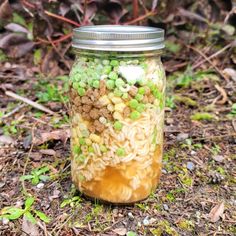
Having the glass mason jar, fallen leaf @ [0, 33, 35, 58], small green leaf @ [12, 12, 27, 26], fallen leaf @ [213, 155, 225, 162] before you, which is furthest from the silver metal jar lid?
small green leaf @ [12, 12, 27, 26]

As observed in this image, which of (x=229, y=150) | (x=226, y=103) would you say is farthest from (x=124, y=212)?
(x=226, y=103)

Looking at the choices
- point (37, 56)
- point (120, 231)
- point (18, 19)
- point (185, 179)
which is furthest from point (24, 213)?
point (18, 19)

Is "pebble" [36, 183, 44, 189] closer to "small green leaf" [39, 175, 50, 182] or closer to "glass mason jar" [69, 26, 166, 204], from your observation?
"small green leaf" [39, 175, 50, 182]

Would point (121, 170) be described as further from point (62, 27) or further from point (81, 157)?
point (62, 27)

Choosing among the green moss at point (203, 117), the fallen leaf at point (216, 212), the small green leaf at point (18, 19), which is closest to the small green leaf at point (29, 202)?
the fallen leaf at point (216, 212)

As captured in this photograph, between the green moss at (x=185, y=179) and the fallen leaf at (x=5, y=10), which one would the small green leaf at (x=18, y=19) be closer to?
the fallen leaf at (x=5, y=10)
